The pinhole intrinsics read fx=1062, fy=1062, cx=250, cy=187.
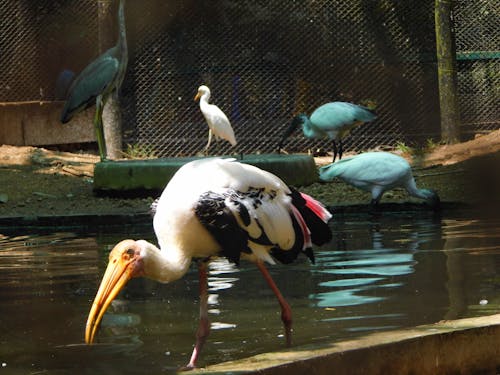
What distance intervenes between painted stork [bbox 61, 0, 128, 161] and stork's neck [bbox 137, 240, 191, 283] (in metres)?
7.66

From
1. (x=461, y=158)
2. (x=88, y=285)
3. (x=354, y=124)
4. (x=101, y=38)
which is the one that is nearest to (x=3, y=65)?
(x=101, y=38)

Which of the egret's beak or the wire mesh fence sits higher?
the wire mesh fence

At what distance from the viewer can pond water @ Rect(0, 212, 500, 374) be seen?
4.76 metres

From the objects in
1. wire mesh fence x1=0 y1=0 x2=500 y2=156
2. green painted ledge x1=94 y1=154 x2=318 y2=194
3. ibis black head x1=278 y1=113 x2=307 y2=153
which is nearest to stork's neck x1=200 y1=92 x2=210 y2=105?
wire mesh fence x1=0 y1=0 x2=500 y2=156

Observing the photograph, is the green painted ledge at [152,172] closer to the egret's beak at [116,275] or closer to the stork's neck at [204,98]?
the stork's neck at [204,98]

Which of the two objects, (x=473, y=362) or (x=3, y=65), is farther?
(x=3, y=65)

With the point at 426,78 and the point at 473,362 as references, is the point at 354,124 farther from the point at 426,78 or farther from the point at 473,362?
the point at 473,362

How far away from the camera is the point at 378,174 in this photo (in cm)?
1030

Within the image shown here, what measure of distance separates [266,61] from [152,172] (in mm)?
4395

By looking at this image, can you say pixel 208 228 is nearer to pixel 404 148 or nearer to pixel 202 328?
pixel 202 328

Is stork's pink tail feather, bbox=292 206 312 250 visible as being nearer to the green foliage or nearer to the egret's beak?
the egret's beak

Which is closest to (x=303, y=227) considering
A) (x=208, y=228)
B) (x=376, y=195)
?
(x=208, y=228)

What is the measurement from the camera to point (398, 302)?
5.60 metres

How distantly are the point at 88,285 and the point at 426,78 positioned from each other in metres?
9.14
